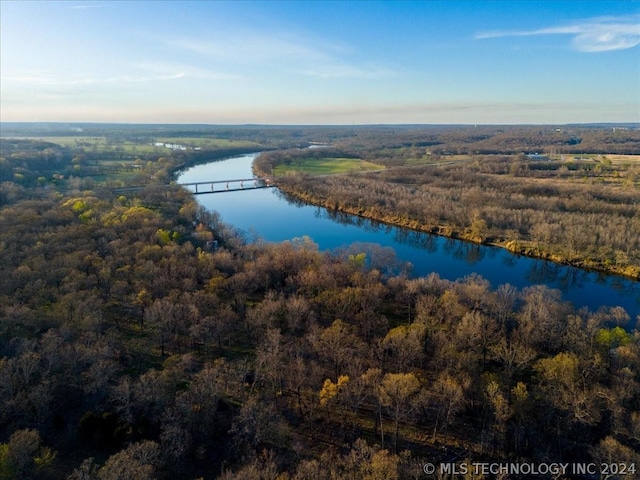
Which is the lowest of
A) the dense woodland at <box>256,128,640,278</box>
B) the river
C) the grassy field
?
the river

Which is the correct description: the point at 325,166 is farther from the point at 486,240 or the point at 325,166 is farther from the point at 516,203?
the point at 486,240

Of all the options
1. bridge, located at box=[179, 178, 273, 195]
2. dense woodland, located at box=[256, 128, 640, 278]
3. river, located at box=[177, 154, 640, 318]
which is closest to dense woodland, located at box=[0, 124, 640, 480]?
river, located at box=[177, 154, 640, 318]

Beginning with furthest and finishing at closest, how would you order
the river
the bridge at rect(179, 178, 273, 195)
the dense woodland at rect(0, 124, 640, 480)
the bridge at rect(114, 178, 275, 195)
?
the bridge at rect(179, 178, 273, 195), the bridge at rect(114, 178, 275, 195), the river, the dense woodland at rect(0, 124, 640, 480)

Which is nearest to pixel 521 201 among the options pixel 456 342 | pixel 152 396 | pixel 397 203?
pixel 397 203

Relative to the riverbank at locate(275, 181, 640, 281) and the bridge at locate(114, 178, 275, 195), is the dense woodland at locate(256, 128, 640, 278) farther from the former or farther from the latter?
the bridge at locate(114, 178, 275, 195)

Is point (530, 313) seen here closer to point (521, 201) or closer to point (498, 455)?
point (498, 455)

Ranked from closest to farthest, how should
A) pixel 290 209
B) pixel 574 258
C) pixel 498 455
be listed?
1. pixel 498 455
2. pixel 574 258
3. pixel 290 209

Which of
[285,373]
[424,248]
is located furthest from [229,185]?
[285,373]

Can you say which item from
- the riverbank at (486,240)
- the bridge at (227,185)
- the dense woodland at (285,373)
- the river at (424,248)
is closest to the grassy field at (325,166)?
the bridge at (227,185)
